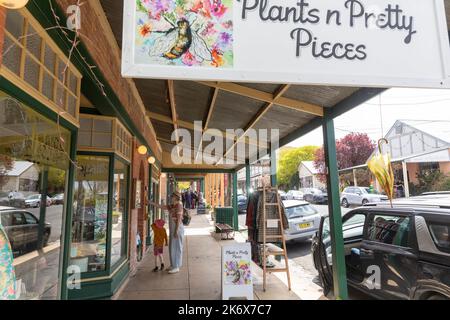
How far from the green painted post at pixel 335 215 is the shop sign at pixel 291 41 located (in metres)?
3.18

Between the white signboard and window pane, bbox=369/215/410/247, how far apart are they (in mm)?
1961

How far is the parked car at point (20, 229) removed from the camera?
198 centimetres

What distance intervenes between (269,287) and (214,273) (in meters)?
1.28

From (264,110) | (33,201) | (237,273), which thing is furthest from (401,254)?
(33,201)

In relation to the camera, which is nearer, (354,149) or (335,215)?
(335,215)

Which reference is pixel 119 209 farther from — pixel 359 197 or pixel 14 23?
pixel 359 197

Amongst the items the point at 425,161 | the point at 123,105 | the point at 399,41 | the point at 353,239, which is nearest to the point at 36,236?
the point at 123,105

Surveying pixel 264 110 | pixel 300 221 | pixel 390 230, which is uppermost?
pixel 264 110

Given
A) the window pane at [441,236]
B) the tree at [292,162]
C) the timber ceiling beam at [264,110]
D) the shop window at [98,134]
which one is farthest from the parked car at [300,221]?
the tree at [292,162]

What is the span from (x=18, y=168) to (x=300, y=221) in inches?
299

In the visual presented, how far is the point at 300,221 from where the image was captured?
8445 mm

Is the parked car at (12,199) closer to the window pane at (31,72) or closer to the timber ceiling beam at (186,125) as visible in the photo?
the window pane at (31,72)
